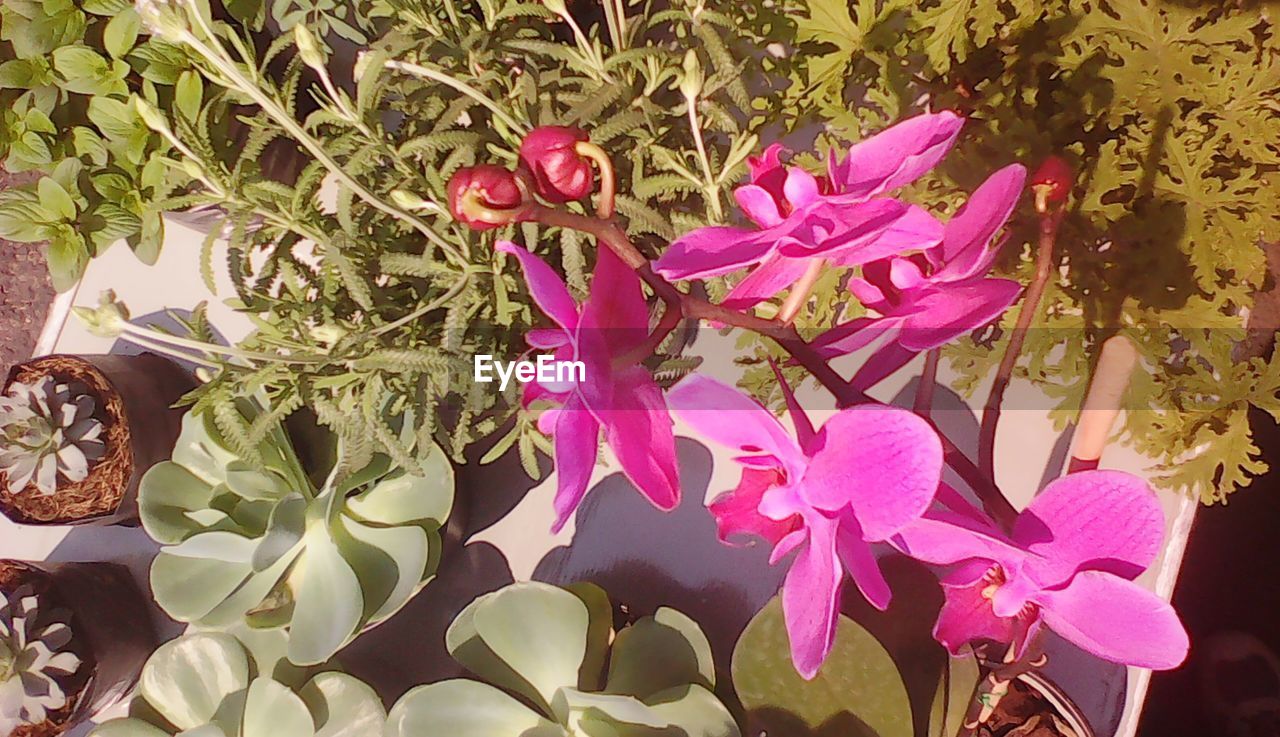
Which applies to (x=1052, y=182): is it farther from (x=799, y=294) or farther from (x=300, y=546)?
(x=300, y=546)

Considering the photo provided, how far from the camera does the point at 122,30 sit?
56cm

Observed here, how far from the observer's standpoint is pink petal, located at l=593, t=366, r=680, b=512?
0.33m

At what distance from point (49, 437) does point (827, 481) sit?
2.03 feet

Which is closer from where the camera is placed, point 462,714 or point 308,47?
point 308,47

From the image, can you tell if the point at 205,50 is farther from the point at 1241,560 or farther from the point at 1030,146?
the point at 1241,560

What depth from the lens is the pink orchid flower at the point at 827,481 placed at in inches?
11.3

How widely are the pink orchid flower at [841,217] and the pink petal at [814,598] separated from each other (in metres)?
0.10

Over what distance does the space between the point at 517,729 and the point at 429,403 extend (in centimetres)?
21

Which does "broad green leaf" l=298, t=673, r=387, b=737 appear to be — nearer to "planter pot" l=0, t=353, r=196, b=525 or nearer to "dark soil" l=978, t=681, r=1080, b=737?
"planter pot" l=0, t=353, r=196, b=525

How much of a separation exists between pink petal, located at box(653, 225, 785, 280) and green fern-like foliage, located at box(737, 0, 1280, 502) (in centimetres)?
20

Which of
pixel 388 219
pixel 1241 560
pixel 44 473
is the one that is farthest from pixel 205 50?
pixel 1241 560

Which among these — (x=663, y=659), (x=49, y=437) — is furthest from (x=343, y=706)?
(x=49, y=437)

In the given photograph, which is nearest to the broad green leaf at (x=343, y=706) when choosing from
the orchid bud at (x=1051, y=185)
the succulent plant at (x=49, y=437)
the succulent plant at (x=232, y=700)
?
the succulent plant at (x=232, y=700)

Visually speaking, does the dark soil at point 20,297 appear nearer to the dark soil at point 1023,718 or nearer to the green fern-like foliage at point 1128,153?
the green fern-like foliage at point 1128,153
